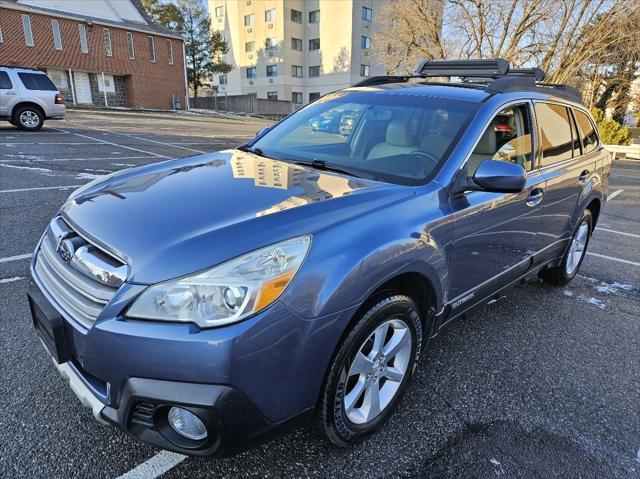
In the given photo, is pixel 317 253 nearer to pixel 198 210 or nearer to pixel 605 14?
pixel 198 210

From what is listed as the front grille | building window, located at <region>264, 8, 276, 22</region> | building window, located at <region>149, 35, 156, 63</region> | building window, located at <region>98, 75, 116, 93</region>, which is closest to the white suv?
the front grille

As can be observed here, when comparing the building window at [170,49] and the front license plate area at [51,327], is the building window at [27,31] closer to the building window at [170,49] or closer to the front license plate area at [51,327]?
the building window at [170,49]

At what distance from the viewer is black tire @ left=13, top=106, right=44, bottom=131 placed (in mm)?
14195

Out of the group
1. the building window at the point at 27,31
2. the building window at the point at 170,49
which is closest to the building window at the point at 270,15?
the building window at the point at 170,49

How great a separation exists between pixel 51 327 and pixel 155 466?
0.77 meters

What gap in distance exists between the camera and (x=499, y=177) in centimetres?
242

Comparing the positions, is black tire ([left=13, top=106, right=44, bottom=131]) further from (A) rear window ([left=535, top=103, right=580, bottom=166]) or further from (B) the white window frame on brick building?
(B) the white window frame on brick building

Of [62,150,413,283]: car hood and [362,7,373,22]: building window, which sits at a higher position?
[362,7,373,22]: building window

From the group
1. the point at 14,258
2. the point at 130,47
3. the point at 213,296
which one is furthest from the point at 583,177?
the point at 130,47

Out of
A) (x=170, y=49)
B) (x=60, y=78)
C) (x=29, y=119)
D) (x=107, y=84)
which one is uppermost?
(x=170, y=49)

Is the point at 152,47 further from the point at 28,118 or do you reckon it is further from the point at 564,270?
the point at 564,270

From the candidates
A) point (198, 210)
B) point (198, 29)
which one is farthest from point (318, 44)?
point (198, 210)

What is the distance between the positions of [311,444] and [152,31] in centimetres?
3928

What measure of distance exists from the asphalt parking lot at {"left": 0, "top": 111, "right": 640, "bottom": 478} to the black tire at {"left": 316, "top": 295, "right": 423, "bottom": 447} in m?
0.11
